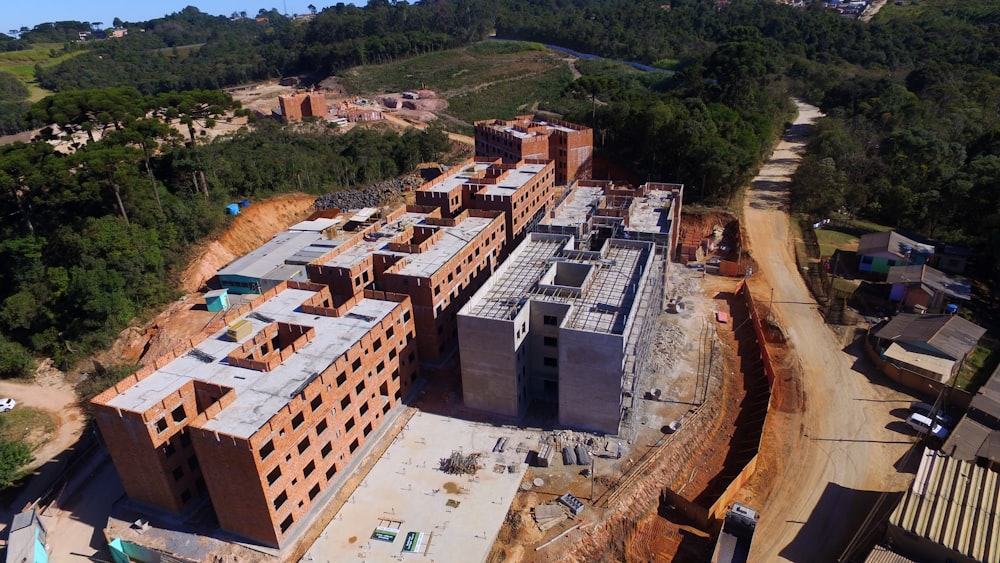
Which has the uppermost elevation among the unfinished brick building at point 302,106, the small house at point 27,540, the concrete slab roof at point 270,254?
the unfinished brick building at point 302,106

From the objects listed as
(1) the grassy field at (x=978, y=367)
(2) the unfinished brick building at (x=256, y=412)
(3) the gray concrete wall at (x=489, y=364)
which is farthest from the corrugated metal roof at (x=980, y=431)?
(2) the unfinished brick building at (x=256, y=412)

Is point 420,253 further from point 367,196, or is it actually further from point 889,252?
point 889,252

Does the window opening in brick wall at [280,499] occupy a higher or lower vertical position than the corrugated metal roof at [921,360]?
higher

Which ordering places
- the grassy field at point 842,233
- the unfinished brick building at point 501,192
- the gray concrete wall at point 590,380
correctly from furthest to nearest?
the grassy field at point 842,233, the unfinished brick building at point 501,192, the gray concrete wall at point 590,380

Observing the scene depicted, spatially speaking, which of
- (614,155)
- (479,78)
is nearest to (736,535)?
(614,155)

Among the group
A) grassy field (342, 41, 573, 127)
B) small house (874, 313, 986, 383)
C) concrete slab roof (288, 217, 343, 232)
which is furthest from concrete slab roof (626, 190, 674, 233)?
grassy field (342, 41, 573, 127)

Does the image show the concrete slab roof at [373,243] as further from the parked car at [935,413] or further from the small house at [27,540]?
the parked car at [935,413]
